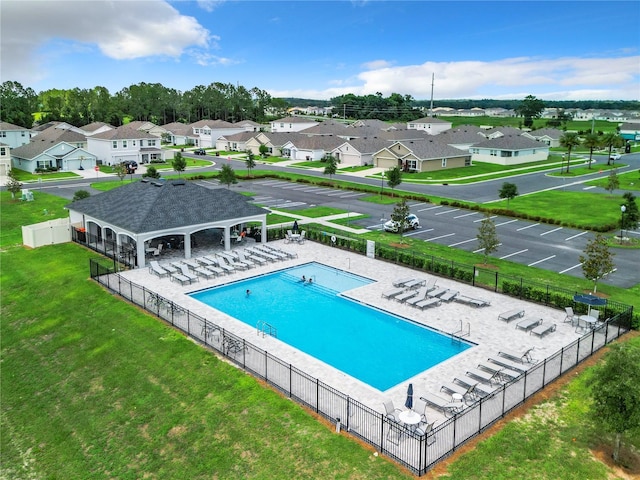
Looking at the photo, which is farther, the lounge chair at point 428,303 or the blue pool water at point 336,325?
the lounge chair at point 428,303

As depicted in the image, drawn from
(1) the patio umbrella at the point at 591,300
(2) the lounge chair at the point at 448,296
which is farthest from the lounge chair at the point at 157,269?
(1) the patio umbrella at the point at 591,300

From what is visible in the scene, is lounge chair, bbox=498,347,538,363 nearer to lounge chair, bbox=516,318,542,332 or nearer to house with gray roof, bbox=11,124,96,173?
lounge chair, bbox=516,318,542,332

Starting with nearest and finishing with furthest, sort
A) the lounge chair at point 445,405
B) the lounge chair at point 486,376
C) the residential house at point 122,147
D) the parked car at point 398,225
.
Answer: the lounge chair at point 445,405 < the lounge chair at point 486,376 < the parked car at point 398,225 < the residential house at point 122,147

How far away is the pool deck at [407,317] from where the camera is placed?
20603 millimetres

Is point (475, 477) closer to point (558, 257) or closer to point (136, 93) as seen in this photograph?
point (558, 257)

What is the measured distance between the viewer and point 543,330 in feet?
81.0

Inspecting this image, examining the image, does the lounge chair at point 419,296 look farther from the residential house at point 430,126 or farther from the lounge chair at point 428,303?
the residential house at point 430,126

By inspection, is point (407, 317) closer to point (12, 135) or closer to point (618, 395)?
point (618, 395)

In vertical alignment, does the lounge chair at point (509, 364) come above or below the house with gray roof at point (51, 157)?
below

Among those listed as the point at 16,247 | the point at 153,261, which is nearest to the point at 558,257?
the point at 153,261

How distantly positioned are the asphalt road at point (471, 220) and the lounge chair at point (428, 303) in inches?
451

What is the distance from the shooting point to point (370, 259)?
36.9 m

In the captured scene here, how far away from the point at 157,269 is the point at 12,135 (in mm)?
92468

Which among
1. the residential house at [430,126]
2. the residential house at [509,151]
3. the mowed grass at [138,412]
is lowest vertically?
the mowed grass at [138,412]
